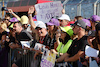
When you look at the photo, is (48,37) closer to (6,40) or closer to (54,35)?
(54,35)

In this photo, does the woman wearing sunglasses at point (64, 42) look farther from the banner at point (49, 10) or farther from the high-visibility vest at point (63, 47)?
the banner at point (49, 10)

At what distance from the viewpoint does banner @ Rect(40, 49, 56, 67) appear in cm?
411

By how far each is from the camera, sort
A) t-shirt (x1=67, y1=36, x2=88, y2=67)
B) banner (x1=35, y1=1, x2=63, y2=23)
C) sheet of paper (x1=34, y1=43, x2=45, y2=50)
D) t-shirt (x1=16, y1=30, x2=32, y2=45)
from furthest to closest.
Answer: banner (x1=35, y1=1, x2=63, y2=23) < t-shirt (x1=16, y1=30, x2=32, y2=45) < sheet of paper (x1=34, y1=43, x2=45, y2=50) < t-shirt (x1=67, y1=36, x2=88, y2=67)

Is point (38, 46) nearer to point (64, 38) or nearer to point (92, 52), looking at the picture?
point (64, 38)

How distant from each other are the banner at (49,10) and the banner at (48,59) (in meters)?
1.49

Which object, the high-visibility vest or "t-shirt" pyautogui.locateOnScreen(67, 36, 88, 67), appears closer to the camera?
"t-shirt" pyautogui.locateOnScreen(67, 36, 88, 67)

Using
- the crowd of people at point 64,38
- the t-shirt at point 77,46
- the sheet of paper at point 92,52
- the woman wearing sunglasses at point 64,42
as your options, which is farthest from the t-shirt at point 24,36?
the sheet of paper at point 92,52

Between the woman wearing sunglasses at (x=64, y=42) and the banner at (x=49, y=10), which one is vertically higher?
the banner at (x=49, y=10)

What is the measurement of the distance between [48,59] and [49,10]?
72.6 inches

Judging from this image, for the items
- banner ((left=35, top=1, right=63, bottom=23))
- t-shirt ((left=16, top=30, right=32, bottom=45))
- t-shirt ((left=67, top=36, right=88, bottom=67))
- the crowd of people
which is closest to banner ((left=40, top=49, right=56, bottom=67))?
the crowd of people

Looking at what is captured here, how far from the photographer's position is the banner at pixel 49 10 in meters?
5.51

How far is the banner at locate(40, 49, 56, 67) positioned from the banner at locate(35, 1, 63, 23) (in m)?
1.49

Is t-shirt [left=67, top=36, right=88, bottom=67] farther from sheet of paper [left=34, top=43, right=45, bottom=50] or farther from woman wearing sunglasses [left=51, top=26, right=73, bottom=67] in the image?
sheet of paper [left=34, top=43, right=45, bottom=50]

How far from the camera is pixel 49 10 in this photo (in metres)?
5.62
